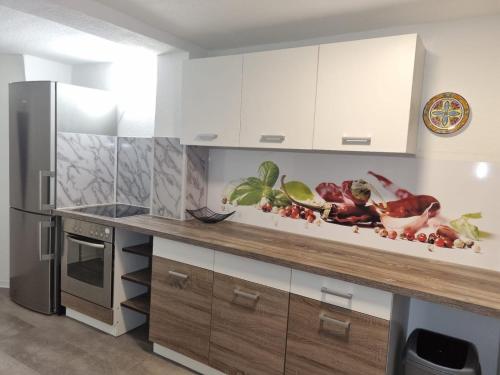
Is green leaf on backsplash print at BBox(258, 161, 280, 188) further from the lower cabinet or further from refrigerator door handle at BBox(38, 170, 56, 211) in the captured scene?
refrigerator door handle at BBox(38, 170, 56, 211)

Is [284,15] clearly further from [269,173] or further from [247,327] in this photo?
[247,327]

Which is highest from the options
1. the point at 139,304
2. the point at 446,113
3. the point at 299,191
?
the point at 446,113

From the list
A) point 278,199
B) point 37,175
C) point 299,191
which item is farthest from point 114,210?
point 299,191

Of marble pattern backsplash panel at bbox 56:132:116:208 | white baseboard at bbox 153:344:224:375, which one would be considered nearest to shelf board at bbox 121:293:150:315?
white baseboard at bbox 153:344:224:375

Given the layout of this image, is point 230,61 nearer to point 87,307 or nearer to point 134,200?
point 134,200

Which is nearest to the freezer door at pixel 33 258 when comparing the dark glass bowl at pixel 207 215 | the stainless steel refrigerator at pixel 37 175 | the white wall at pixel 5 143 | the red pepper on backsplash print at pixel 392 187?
the stainless steel refrigerator at pixel 37 175

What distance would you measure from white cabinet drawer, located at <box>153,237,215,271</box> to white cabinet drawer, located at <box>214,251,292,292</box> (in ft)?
0.20

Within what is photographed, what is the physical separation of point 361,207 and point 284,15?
123 centimetres

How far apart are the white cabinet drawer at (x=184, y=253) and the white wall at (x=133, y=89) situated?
121 centimetres

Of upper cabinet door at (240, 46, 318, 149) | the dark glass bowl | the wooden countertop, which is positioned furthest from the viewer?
the dark glass bowl

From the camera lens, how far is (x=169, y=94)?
2852mm

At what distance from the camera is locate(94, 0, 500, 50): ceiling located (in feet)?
6.28

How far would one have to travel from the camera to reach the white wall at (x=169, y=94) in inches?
110

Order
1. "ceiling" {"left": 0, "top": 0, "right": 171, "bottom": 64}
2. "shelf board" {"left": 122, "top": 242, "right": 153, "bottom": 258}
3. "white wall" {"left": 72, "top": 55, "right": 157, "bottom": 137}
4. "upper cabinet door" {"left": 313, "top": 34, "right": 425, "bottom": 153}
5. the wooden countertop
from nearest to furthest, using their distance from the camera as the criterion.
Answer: the wooden countertop
"upper cabinet door" {"left": 313, "top": 34, "right": 425, "bottom": 153}
"ceiling" {"left": 0, "top": 0, "right": 171, "bottom": 64}
"shelf board" {"left": 122, "top": 242, "right": 153, "bottom": 258}
"white wall" {"left": 72, "top": 55, "right": 157, "bottom": 137}
